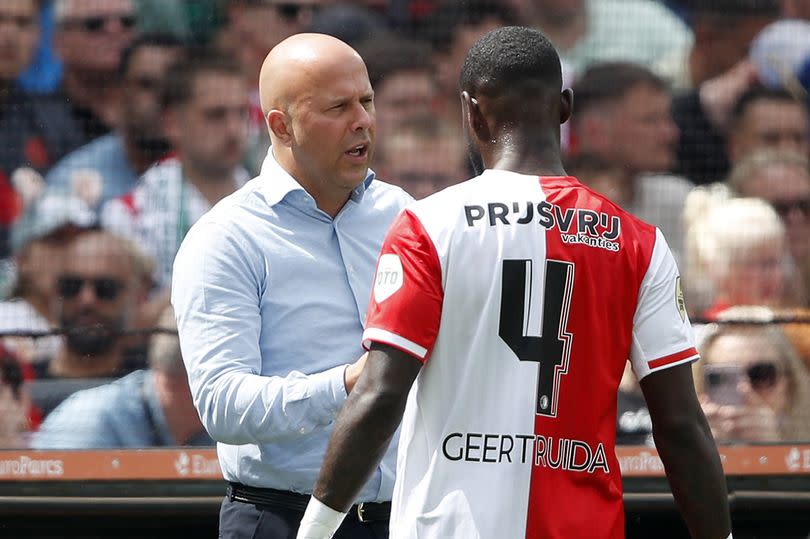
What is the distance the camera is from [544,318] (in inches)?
87.0

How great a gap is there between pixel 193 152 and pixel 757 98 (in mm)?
2117

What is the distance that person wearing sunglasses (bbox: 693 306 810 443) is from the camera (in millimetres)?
4527

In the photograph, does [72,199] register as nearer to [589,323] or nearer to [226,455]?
[226,455]

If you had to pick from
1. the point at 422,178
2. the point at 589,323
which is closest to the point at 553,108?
the point at 589,323

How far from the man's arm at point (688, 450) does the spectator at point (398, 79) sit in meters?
2.51

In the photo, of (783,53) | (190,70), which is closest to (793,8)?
(783,53)

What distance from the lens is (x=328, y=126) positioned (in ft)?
9.09

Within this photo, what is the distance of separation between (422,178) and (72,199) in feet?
4.22

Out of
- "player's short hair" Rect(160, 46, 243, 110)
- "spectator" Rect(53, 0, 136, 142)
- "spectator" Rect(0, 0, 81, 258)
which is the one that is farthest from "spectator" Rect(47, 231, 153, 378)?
"player's short hair" Rect(160, 46, 243, 110)

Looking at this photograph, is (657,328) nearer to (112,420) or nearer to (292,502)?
(292,502)

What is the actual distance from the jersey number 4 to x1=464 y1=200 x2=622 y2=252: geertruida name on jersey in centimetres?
6

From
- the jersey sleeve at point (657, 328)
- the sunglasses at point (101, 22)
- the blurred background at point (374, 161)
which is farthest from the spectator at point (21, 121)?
the jersey sleeve at point (657, 328)

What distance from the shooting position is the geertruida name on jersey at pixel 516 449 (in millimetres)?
2203

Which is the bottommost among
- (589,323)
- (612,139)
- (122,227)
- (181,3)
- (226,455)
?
(226,455)
